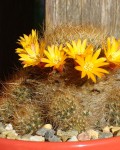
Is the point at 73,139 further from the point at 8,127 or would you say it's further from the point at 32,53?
the point at 32,53

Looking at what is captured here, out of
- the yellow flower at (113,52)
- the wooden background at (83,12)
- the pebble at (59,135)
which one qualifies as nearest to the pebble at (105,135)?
the pebble at (59,135)

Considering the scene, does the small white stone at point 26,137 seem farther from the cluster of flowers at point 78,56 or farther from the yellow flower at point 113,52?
the yellow flower at point 113,52

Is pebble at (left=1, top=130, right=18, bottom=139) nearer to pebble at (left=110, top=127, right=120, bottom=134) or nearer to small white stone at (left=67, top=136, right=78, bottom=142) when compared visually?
small white stone at (left=67, top=136, right=78, bottom=142)

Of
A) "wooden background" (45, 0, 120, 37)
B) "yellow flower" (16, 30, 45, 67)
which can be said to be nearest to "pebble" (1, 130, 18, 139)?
"yellow flower" (16, 30, 45, 67)

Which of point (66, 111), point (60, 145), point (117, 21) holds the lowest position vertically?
point (60, 145)

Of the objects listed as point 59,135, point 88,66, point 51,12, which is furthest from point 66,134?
point 51,12

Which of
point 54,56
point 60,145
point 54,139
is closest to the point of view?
point 60,145

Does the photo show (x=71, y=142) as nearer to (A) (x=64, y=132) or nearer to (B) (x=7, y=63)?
(A) (x=64, y=132)
